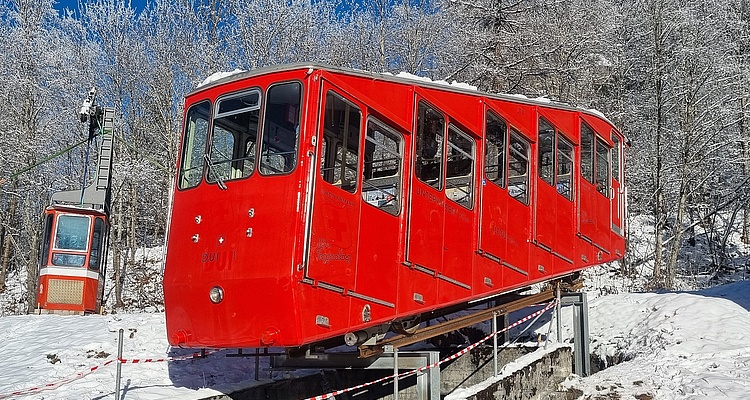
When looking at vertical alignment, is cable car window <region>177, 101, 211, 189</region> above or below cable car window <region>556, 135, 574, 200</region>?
below

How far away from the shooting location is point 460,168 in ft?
28.6

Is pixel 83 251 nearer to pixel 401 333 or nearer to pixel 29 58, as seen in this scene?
pixel 401 333

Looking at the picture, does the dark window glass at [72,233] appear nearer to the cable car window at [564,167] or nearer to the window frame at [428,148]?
the window frame at [428,148]

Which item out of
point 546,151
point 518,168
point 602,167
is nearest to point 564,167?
point 546,151

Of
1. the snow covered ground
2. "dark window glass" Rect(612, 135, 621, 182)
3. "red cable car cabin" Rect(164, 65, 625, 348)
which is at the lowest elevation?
the snow covered ground

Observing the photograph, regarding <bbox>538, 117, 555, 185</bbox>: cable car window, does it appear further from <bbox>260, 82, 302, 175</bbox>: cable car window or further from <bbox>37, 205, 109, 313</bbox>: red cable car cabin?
<bbox>37, 205, 109, 313</bbox>: red cable car cabin

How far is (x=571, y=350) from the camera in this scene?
11.7 m

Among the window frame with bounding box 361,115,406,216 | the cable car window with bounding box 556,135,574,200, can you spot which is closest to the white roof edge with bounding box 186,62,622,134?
the window frame with bounding box 361,115,406,216

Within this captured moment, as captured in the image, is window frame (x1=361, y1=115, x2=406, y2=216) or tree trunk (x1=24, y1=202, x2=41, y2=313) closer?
window frame (x1=361, y1=115, x2=406, y2=216)

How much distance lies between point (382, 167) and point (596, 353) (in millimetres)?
7362

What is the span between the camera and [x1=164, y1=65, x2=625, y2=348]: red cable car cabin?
21.0 ft

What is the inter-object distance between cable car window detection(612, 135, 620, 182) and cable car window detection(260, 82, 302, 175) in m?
8.43

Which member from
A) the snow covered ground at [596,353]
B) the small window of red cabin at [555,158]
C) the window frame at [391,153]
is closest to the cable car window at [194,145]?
the window frame at [391,153]

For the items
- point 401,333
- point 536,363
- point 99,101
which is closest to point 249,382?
point 401,333
